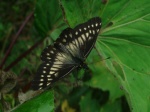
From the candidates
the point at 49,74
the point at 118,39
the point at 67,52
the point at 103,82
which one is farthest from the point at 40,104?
the point at 103,82

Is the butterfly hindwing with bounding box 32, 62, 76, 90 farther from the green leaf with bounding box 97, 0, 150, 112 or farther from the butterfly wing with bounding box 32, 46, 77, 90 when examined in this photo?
the green leaf with bounding box 97, 0, 150, 112

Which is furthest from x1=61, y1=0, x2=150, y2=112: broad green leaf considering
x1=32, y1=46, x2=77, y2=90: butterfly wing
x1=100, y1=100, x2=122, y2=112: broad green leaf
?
x1=100, y1=100, x2=122, y2=112: broad green leaf

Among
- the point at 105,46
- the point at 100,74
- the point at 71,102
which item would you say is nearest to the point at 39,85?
the point at 105,46

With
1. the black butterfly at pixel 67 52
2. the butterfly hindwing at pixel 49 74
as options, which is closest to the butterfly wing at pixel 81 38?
the black butterfly at pixel 67 52

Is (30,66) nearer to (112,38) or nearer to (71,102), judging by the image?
(71,102)

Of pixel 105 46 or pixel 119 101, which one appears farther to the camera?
pixel 119 101
